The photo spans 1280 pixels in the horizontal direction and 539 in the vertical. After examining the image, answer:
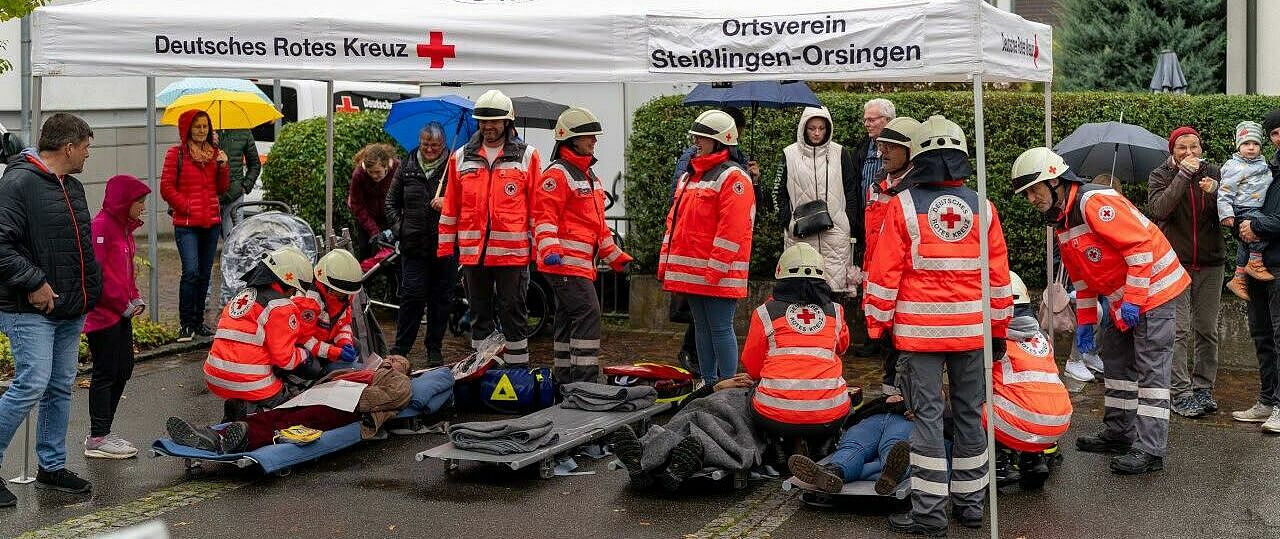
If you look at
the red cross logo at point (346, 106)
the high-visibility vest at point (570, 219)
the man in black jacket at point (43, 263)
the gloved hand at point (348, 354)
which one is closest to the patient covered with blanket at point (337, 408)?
the gloved hand at point (348, 354)

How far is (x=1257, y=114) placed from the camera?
34.2 feet

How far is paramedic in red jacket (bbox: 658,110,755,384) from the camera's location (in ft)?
28.1

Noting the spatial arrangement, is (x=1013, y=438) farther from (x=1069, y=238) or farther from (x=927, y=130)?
(x=927, y=130)

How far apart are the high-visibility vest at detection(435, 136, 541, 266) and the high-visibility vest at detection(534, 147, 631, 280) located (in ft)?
0.47

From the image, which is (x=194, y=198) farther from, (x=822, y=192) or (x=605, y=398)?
(x=822, y=192)

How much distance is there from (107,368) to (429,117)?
489 cm

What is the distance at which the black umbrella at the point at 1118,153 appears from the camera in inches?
368

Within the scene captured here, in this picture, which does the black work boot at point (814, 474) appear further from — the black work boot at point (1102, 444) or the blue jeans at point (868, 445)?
the black work boot at point (1102, 444)

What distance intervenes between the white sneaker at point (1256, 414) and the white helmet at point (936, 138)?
3474 millimetres

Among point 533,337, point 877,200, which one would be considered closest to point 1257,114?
point 877,200

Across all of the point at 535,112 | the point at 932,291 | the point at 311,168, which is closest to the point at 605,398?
the point at 932,291

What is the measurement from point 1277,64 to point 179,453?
38.8 ft

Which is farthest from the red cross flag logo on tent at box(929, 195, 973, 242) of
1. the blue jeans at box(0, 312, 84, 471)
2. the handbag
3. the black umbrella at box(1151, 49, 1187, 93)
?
the black umbrella at box(1151, 49, 1187, 93)

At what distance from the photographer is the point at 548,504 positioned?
22.5ft
